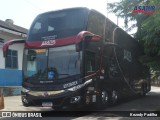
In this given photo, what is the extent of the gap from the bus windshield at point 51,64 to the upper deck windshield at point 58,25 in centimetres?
58

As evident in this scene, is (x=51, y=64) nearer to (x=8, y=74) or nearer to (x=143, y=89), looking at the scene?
(x=8, y=74)

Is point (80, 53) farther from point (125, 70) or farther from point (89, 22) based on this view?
point (125, 70)

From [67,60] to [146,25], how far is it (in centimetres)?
324

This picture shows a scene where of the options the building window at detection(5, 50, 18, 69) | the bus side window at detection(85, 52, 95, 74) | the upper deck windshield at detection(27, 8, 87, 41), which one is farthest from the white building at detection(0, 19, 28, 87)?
the bus side window at detection(85, 52, 95, 74)

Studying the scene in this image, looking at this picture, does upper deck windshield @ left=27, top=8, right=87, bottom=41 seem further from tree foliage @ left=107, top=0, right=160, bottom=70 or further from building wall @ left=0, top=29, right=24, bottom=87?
building wall @ left=0, top=29, right=24, bottom=87

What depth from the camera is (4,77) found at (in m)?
21.9

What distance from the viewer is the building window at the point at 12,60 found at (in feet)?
79.1

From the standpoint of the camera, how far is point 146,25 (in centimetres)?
1214

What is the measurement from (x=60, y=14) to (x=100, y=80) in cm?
313

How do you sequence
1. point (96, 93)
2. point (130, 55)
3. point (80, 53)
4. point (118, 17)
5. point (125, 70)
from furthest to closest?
1. point (118, 17)
2. point (130, 55)
3. point (125, 70)
4. point (96, 93)
5. point (80, 53)

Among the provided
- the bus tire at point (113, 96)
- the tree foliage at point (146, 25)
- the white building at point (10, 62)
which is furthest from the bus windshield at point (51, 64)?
the white building at point (10, 62)

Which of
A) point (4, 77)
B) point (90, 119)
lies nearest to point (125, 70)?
point (90, 119)

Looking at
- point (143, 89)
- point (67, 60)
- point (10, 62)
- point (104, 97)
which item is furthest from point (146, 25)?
point (10, 62)

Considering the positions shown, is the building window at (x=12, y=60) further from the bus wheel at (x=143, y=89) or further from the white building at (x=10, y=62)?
the bus wheel at (x=143, y=89)
